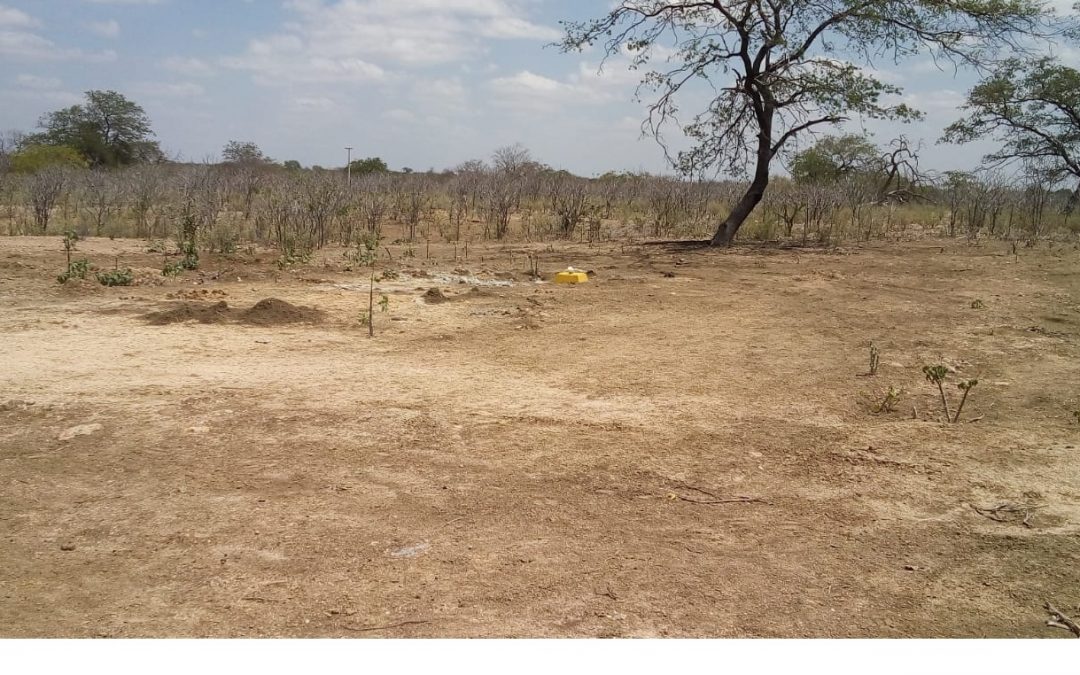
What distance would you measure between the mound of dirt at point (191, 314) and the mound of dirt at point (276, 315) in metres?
0.20

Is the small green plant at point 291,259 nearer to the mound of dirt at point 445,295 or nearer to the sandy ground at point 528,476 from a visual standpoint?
the mound of dirt at point 445,295

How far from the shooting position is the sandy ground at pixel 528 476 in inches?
106

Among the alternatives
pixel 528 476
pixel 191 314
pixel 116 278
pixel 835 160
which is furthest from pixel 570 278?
pixel 835 160

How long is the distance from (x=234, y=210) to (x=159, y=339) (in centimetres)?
1493

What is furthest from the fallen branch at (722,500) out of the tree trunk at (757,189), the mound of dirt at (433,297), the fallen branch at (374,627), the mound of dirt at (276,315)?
the tree trunk at (757,189)

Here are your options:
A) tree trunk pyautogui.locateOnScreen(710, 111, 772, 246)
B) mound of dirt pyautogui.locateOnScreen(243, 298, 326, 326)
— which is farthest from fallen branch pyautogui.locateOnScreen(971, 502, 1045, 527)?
tree trunk pyautogui.locateOnScreen(710, 111, 772, 246)

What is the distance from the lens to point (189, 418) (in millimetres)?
4477

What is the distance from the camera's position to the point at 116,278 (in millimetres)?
8750

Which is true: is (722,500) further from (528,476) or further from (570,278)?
(570,278)

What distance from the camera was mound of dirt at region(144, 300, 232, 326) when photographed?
6.99 meters

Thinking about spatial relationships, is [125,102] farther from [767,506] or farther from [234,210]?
[767,506]

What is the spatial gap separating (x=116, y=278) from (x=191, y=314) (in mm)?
2264

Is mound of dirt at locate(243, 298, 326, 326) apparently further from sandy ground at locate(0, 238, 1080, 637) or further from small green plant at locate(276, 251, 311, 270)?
small green plant at locate(276, 251, 311, 270)

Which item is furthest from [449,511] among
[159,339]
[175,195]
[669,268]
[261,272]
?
[175,195]
